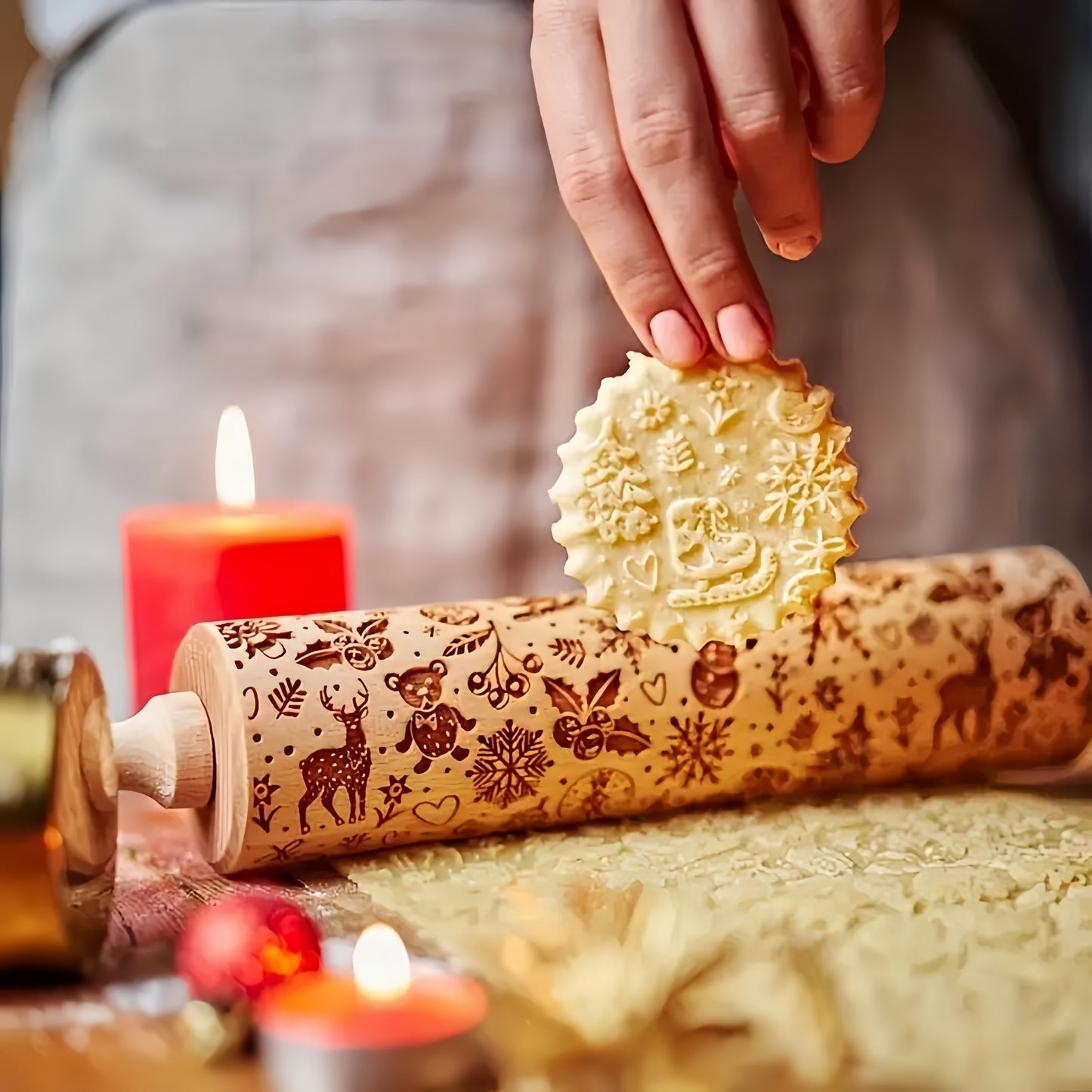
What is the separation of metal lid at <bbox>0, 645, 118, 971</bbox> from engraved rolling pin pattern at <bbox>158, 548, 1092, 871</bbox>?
4.3 inches

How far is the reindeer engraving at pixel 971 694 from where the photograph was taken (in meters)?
0.79

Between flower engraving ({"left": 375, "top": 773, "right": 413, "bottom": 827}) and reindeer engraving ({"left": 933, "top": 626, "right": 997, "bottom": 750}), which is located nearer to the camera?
flower engraving ({"left": 375, "top": 773, "right": 413, "bottom": 827})

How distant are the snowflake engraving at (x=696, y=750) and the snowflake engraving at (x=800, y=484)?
132 mm

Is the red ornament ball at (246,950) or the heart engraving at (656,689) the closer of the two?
the red ornament ball at (246,950)

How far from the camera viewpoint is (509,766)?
0.70 metres

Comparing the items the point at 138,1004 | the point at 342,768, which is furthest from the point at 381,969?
the point at 342,768

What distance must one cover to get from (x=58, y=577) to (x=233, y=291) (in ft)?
1.01

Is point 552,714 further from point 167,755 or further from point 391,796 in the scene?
point 167,755

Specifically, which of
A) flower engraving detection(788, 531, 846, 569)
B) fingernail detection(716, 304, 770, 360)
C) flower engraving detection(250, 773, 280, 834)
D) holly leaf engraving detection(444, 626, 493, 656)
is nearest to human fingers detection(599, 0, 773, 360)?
fingernail detection(716, 304, 770, 360)

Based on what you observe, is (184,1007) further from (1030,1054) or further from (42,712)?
(1030,1054)

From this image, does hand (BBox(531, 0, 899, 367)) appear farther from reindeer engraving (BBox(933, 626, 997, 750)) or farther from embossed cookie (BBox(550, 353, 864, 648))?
reindeer engraving (BBox(933, 626, 997, 750))

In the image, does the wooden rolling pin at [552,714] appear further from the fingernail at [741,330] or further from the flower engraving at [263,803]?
the fingernail at [741,330]

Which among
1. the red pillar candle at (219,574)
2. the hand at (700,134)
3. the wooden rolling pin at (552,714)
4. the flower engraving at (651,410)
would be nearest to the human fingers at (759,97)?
the hand at (700,134)

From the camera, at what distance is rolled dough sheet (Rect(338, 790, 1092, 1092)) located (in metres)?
0.46
